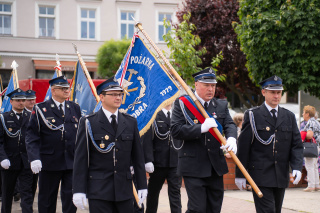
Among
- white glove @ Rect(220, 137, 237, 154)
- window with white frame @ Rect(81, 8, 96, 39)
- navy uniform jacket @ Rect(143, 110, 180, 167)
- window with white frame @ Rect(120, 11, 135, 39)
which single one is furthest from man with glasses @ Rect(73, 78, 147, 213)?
window with white frame @ Rect(120, 11, 135, 39)

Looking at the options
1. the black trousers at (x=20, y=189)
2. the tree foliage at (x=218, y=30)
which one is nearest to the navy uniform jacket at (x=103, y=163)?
the black trousers at (x=20, y=189)

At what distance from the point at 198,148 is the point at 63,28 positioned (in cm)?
2509

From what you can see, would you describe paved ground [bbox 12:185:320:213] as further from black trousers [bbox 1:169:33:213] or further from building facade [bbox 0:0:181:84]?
building facade [bbox 0:0:181:84]

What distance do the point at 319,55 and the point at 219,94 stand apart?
35.9 ft

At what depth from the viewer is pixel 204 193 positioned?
5.73 m

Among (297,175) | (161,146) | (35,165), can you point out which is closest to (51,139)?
(35,165)

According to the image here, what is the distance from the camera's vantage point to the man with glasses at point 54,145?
22.8 feet

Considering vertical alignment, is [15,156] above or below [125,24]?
below

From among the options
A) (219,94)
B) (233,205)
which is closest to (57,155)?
(233,205)

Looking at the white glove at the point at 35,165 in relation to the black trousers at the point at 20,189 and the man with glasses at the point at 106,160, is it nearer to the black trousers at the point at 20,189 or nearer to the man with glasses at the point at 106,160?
the black trousers at the point at 20,189

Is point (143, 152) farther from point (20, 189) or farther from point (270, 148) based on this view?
point (20, 189)

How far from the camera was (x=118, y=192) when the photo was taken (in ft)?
16.0

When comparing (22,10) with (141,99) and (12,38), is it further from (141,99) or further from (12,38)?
(141,99)

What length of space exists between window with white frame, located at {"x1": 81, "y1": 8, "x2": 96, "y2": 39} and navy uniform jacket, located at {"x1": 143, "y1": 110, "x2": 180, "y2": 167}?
2294 cm
